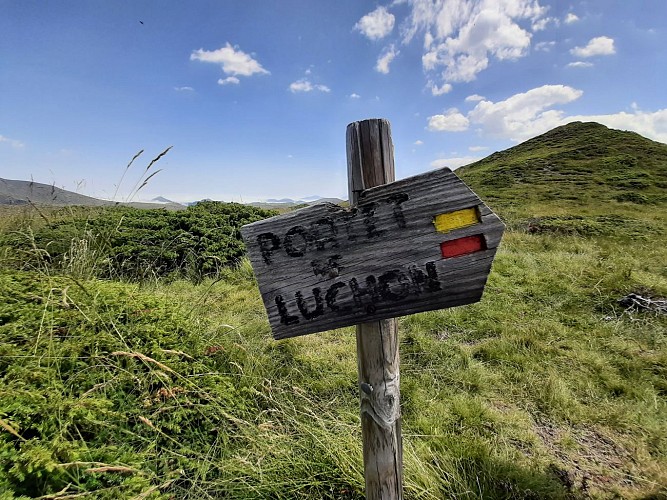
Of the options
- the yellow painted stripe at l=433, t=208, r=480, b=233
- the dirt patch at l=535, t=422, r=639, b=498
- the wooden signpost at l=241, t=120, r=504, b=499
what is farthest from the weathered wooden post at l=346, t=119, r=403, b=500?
the dirt patch at l=535, t=422, r=639, b=498

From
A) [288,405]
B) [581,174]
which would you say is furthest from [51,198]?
[581,174]

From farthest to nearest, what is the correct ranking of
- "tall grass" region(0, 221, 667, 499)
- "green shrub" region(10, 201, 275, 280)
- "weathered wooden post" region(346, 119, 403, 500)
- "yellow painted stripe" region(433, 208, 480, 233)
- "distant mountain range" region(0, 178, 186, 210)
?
"green shrub" region(10, 201, 275, 280)
"distant mountain range" region(0, 178, 186, 210)
"tall grass" region(0, 221, 667, 499)
"weathered wooden post" region(346, 119, 403, 500)
"yellow painted stripe" region(433, 208, 480, 233)

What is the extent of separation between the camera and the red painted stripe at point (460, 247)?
3.67 feet

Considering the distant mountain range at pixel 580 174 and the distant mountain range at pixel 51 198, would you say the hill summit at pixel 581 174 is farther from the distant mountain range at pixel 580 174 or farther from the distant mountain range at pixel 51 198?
the distant mountain range at pixel 51 198

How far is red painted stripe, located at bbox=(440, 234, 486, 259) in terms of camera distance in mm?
1120

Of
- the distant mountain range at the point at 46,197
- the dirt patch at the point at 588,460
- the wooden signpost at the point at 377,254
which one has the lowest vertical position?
the dirt patch at the point at 588,460

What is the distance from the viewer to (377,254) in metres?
1.16

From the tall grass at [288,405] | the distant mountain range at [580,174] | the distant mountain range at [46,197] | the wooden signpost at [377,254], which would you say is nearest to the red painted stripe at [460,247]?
the wooden signpost at [377,254]

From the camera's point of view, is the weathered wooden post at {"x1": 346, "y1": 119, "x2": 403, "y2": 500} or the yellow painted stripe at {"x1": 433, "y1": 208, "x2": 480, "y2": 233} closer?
the yellow painted stripe at {"x1": 433, "y1": 208, "x2": 480, "y2": 233}

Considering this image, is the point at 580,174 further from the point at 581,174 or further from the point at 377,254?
the point at 377,254

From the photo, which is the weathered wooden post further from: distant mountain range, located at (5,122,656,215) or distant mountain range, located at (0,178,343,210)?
distant mountain range, located at (5,122,656,215)

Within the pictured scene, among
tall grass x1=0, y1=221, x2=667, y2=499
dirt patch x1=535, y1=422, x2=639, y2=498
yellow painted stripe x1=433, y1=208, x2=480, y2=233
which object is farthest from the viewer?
dirt patch x1=535, y1=422, x2=639, y2=498

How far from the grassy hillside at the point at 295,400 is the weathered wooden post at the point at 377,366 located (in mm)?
578

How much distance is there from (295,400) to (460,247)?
2.15m
